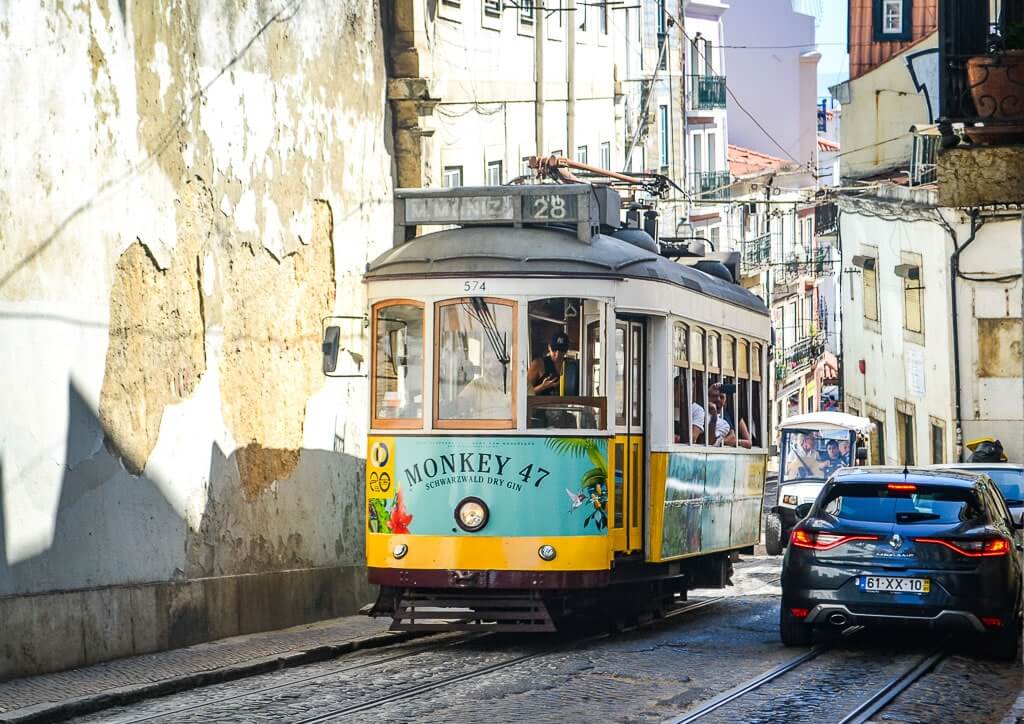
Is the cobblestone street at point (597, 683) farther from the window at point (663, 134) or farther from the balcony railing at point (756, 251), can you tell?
the balcony railing at point (756, 251)

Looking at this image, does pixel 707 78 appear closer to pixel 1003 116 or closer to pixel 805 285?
pixel 805 285

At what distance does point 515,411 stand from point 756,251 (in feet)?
167

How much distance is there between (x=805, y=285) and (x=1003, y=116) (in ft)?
202

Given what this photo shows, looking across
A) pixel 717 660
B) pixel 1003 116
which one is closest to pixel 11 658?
pixel 717 660

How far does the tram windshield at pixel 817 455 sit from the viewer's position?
3328 centimetres

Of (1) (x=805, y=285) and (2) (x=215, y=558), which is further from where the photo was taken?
(1) (x=805, y=285)

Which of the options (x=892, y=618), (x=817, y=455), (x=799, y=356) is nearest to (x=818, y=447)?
(x=817, y=455)

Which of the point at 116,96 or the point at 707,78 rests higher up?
the point at 707,78

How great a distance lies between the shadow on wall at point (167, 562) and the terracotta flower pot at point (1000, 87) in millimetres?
6415

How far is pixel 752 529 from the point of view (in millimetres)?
18406

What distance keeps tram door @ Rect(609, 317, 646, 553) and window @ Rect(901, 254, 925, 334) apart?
2604 centimetres

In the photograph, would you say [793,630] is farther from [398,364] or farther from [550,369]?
[398,364]

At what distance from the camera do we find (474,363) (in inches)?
537

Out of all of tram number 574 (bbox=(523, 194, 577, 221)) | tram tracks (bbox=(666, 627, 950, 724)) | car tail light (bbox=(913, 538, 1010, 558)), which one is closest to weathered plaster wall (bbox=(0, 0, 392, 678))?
tram number 574 (bbox=(523, 194, 577, 221))
